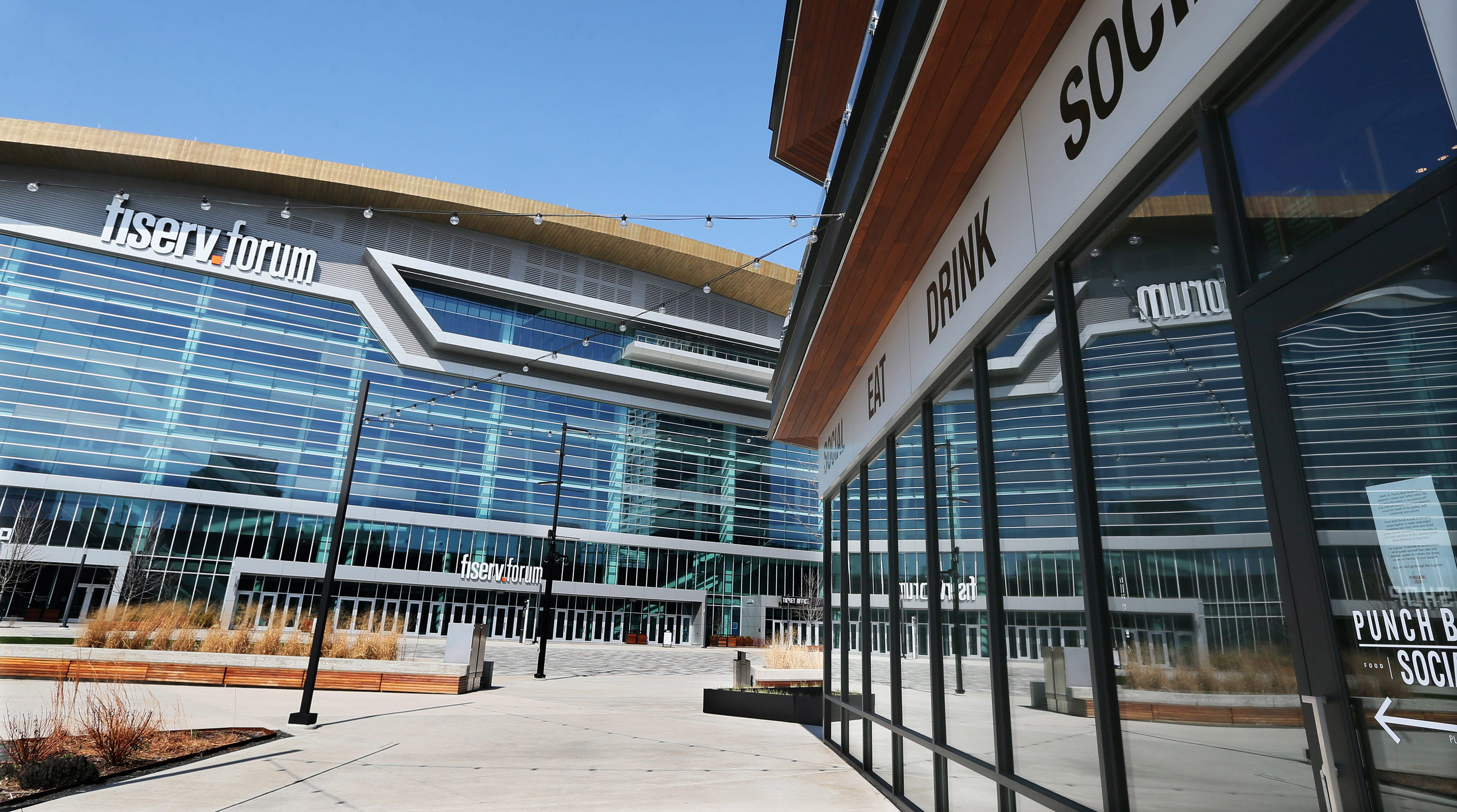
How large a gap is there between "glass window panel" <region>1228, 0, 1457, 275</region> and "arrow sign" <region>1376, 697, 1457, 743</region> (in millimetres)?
1405

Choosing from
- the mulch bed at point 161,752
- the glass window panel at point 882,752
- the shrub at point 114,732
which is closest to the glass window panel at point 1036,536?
the glass window panel at point 882,752

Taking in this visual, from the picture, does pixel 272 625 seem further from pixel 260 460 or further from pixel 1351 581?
pixel 260 460

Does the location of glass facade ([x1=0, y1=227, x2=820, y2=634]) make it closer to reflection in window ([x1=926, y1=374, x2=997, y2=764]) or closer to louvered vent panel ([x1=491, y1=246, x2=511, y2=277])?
louvered vent panel ([x1=491, y1=246, x2=511, y2=277])

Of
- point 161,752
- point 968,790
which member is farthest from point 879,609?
point 161,752

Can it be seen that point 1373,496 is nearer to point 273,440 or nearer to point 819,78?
point 819,78

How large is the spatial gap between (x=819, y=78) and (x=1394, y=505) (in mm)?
10329

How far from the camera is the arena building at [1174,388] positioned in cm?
206

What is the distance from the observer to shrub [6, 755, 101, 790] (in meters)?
6.52

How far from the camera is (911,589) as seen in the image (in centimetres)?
703

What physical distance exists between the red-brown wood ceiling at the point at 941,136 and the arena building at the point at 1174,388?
0.08 ft

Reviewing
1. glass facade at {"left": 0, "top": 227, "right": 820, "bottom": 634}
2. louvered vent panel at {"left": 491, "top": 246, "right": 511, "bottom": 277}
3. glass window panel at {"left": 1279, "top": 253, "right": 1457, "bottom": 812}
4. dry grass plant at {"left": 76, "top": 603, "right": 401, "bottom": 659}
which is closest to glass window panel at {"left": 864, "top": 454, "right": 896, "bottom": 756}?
glass window panel at {"left": 1279, "top": 253, "right": 1457, "bottom": 812}

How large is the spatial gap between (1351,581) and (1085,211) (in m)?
2.23

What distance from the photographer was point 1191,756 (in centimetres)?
302

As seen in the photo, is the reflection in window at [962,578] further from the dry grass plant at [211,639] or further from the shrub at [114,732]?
the dry grass plant at [211,639]
